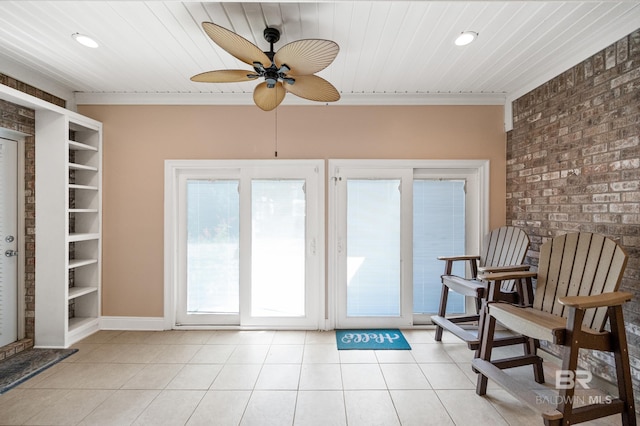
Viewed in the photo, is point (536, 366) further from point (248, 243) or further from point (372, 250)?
point (248, 243)

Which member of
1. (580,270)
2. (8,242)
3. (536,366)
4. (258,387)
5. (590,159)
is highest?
(590,159)

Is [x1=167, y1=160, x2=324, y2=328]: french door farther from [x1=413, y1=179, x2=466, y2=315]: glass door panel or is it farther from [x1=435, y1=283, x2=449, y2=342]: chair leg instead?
[x1=435, y1=283, x2=449, y2=342]: chair leg

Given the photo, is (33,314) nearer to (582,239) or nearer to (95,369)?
(95,369)

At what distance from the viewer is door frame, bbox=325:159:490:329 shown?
363 cm

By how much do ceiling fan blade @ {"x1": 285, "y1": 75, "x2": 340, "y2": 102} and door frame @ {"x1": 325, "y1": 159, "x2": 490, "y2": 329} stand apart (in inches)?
49.5

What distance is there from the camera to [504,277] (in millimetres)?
2414

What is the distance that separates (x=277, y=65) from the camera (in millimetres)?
2041

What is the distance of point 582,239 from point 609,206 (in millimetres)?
454

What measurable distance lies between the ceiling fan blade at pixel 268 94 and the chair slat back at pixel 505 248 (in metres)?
2.51

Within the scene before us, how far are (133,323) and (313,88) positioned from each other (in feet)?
10.9

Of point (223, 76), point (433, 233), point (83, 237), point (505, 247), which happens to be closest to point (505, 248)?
point (505, 247)

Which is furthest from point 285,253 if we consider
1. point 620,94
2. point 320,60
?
point 620,94

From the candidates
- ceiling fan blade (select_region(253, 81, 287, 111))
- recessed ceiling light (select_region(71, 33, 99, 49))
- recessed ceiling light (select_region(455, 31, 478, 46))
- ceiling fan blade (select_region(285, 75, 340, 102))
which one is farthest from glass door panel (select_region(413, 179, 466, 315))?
recessed ceiling light (select_region(71, 33, 99, 49))

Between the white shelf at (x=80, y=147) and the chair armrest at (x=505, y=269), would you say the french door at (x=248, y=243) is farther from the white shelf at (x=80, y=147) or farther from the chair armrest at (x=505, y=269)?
the chair armrest at (x=505, y=269)
